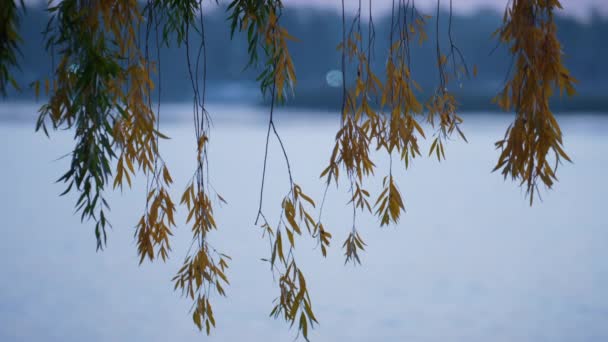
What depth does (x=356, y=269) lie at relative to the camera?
4586 millimetres

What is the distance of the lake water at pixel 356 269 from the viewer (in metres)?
3.71

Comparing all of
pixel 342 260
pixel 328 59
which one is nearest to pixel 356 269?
pixel 342 260

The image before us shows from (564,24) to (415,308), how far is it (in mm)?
18689

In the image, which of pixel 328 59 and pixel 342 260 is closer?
pixel 342 260

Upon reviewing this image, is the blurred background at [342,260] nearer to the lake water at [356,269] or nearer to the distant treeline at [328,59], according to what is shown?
the lake water at [356,269]

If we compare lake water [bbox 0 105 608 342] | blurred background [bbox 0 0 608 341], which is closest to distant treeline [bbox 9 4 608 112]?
blurred background [bbox 0 0 608 341]

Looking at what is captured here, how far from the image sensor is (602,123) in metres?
12.8

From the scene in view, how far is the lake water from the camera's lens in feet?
12.2

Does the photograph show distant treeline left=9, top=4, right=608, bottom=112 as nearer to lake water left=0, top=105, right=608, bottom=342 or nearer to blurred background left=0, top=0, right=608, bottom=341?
blurred background left=0, top=0, right=608, bottom=341

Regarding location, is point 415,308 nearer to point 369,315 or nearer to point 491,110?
point 369,315

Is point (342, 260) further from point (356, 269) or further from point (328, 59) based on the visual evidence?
point (328, 59)

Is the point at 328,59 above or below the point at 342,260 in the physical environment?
above

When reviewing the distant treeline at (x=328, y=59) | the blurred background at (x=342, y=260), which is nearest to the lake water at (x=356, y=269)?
the blurred background at (x=342, y=260)

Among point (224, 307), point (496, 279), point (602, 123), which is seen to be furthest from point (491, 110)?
point (224, 307)
